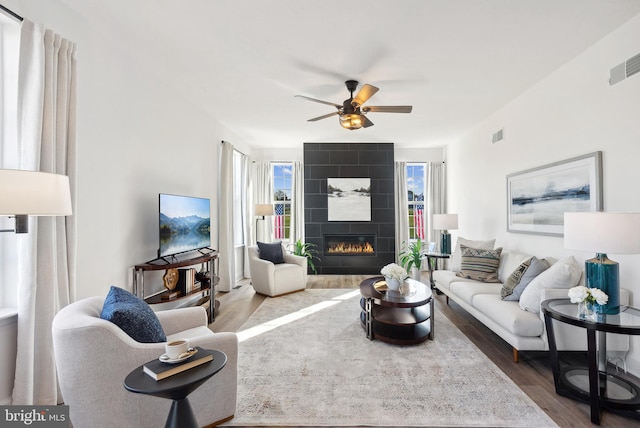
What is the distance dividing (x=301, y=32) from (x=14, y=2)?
1859 mm

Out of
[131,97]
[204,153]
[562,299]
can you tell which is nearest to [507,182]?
[562,299]

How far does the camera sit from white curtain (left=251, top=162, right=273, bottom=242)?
22.1ft

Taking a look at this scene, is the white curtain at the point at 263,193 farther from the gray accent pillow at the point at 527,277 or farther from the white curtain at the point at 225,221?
the gray accent pillow at the point at 527,277

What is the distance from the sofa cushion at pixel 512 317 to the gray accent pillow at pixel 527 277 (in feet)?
0.34

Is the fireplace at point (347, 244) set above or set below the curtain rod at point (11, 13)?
Answer: below

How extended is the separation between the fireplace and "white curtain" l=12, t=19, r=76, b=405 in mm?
4784

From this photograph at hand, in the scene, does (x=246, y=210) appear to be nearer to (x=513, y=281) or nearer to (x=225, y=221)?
(x=225, y=221)

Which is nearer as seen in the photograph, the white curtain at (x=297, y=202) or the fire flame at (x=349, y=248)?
the fire flame at (x=349, y=248)

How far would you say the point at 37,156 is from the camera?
6.08ft

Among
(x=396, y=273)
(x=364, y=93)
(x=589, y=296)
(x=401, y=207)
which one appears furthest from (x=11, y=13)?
(x=401, y=207)

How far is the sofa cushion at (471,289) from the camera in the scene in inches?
131

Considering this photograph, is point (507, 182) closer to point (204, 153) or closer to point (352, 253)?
point (352, 253)

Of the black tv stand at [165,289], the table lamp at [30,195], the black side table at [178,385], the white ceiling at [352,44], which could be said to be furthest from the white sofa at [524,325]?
the table lamp at [30,195]

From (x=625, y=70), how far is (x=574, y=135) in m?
0.68
